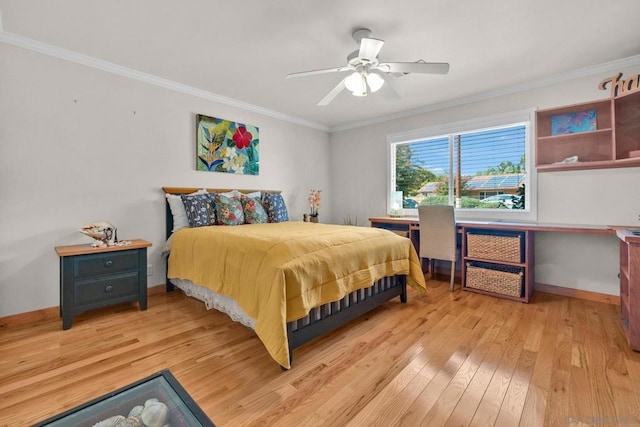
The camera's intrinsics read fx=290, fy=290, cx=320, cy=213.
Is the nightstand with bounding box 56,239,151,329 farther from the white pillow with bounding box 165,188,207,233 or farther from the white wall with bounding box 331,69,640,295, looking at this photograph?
the white wall with bounding box 331,69,640,295

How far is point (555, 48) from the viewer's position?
2582mm

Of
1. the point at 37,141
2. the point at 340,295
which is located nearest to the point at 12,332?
the point at 37,141

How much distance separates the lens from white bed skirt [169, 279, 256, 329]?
2189 millimetres

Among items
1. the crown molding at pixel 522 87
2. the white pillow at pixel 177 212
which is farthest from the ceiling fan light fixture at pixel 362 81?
the white pillow at pixel 177 212

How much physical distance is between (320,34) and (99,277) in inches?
110

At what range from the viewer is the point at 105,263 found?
8.38 ft

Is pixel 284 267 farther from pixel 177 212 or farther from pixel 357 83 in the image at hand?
pixel 177 212

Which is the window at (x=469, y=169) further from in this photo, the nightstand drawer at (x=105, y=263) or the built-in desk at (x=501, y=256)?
the nightstand drawer at (x=105, y=263)

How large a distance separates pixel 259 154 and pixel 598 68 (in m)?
3.99

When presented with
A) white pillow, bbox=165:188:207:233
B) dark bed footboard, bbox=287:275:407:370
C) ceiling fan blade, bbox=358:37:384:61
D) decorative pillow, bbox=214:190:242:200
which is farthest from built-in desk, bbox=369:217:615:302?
white pillow, bbox=165:188:207:233

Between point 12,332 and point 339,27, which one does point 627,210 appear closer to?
point 339,27

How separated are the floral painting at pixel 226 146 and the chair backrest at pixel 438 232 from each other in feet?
7.93

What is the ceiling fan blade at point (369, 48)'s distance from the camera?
2.03m

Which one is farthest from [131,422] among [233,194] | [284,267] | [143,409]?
[233,194]
